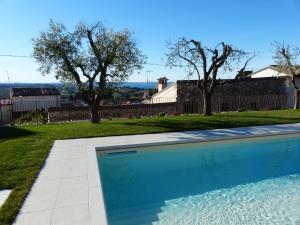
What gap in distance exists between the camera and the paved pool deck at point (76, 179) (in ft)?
15.1

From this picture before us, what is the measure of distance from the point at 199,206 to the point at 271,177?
2784 mm

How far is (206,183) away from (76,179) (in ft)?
10.1

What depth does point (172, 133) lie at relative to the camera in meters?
11.7

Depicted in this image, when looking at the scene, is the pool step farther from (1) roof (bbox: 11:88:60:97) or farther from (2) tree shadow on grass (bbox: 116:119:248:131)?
(1) roof (bbox: 11:88:60:97)

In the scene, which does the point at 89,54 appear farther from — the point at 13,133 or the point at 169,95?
the point at 169,95

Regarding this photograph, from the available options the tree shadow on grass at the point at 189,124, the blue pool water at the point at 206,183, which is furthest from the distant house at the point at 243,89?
the blue pool water at the point at 206,183

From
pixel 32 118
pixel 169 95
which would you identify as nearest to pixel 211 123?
pixel 32 118

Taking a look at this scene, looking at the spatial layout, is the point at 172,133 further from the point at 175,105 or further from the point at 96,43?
the point at 175,105

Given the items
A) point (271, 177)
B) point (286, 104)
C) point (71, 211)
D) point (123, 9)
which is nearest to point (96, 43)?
point (123, 9)

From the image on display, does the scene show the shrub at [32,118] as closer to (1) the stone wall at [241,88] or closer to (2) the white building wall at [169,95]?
(1) the stone wall at [241,88]

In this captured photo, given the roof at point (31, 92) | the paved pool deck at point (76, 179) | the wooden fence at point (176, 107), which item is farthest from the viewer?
the roof at point (31, 92)

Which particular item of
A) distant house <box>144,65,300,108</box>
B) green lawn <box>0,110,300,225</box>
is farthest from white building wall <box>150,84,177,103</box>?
green lawn <box>0,110,300,225</box>

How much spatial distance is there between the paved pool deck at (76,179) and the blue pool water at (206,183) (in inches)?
16.1

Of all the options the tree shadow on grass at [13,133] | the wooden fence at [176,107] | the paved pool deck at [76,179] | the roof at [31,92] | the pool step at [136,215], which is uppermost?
the roof at [31,92]
